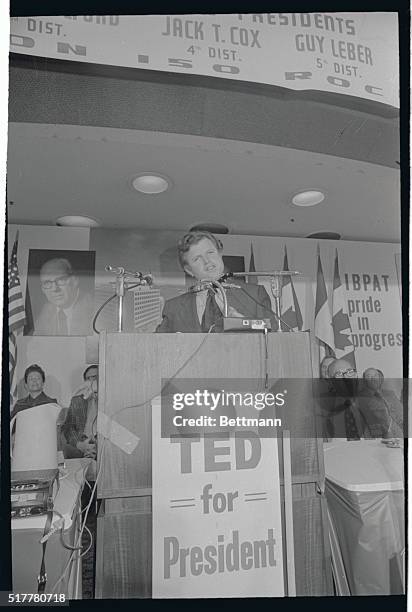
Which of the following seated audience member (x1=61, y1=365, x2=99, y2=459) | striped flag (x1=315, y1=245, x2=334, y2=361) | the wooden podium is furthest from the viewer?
striped flag (x1=315, y1=245, x2=334, y2=361)

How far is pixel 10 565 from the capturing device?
131cm

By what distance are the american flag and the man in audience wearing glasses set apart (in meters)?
0.05

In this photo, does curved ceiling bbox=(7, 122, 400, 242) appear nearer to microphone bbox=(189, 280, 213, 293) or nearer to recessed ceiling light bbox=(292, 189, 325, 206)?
recessed ceiling light bbox=(292, 189, 325, 206)

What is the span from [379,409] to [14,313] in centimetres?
120

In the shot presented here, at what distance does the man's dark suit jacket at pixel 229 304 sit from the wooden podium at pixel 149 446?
75mm

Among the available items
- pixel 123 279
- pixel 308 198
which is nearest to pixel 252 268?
pixel 308 198

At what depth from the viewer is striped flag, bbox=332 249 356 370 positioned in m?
1.51

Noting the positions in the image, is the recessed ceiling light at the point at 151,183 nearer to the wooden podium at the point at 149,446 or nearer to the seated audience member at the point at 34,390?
the wooden podium at the point at 149,446

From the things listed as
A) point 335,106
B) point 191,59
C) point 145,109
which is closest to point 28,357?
point 145,109

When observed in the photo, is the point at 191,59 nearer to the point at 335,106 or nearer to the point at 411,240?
the point at 335,106

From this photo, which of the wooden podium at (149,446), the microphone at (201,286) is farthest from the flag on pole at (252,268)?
the wooden podium at (149,446)

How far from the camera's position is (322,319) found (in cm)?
153

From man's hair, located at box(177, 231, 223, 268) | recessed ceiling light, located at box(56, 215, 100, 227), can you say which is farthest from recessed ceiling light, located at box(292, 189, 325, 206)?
recessed ceiling light, located at box(56, 215, 100, 227)

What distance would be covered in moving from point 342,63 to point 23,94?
1.09 m
